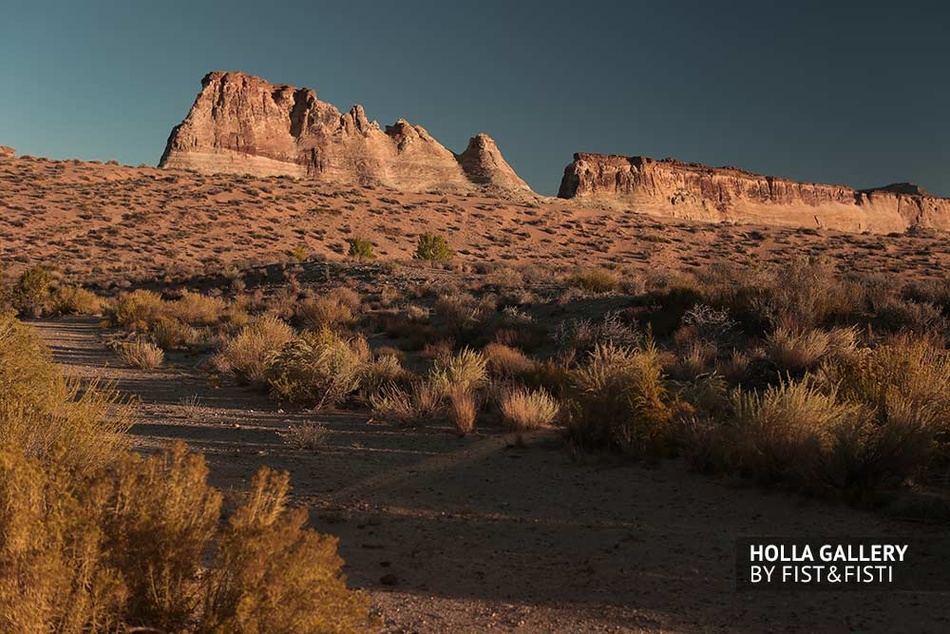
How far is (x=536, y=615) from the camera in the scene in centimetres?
373

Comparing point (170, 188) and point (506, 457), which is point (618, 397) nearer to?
point (506, 457)

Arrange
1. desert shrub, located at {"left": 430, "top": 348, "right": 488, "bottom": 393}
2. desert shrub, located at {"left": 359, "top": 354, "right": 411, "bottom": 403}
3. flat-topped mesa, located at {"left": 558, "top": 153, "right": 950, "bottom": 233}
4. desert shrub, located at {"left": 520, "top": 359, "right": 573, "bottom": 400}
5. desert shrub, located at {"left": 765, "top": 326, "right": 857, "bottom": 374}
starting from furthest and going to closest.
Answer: flat-topped mesa, located at {"left": 558, "top": 153, "right": 950, "bottom": 233} < desert shrub, located at {"left": 359, "top": 354, "right": 411, "bottom": 403} < desert shrub, located at {"left": 520, "top": 359, "right": 573, "bottom": 400} < desert shrub, located at {"left": 430, "top": 348, "right": 488, "bottom": 393} < desert shrub, located at {"left": 765, "top": 326, "right": 857, "bottom": 374}

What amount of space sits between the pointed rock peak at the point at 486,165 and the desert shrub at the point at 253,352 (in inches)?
2764

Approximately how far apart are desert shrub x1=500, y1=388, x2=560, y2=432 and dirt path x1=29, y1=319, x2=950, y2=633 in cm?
30

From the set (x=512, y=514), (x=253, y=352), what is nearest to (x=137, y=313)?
(x=253, y=352)

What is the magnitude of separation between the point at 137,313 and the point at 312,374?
38.1 feet

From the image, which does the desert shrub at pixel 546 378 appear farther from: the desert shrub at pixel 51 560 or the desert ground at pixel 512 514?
the desert shrub at pixel 51 560

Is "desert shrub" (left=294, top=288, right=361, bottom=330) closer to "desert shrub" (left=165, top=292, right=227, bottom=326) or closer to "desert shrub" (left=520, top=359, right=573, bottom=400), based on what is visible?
"desert shrub" (left=165, top=292, right=227, bottom=326)

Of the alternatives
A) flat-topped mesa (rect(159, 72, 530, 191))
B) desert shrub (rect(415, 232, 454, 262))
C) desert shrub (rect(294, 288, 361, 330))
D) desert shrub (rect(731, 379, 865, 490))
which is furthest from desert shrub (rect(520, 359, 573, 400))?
flat-topped mesa (rect(159, 72, 530, 191))

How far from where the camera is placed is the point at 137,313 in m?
18.6

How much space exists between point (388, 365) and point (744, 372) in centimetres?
528

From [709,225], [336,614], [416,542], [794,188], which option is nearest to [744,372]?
[416,542]

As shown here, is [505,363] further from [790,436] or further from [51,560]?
[51,560]

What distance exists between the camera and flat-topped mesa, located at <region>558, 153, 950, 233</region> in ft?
311
